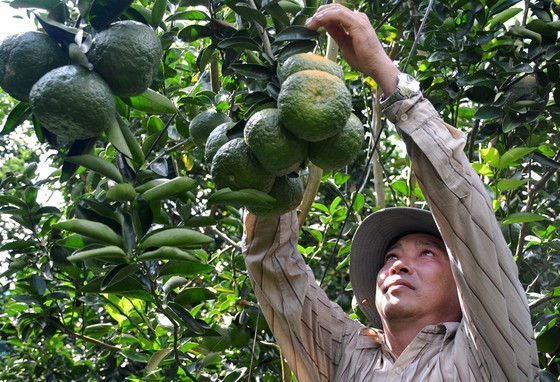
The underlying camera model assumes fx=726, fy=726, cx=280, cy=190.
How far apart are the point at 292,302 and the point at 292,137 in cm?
88

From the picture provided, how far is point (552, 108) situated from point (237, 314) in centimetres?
135

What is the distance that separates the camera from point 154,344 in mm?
2773

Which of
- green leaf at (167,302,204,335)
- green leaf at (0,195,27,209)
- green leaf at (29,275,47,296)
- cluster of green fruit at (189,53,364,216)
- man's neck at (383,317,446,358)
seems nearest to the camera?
cluster of green fruit at (189,53,364,216)

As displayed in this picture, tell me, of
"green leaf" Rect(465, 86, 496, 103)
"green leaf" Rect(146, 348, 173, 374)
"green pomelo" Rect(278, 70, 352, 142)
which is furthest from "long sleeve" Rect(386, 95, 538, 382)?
"green leaf" Rect(146, 348, 173, 374)

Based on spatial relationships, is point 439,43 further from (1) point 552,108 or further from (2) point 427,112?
(2) point 427,112

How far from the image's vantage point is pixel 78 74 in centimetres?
123

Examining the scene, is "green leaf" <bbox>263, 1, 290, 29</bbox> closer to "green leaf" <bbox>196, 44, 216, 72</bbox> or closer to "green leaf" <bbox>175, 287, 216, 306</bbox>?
"green leaf" <bbox>196, 44, 216, 72</bbox>

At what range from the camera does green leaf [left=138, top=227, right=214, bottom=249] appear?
1421mm

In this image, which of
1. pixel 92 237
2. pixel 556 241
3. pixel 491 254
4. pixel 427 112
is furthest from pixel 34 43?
pixel 556 241

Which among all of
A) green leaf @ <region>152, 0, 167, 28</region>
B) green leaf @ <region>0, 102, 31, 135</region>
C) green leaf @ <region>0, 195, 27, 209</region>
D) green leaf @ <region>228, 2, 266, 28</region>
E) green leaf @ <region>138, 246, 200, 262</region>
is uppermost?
green leaf @ <region>152, 0, 167, 28</region>

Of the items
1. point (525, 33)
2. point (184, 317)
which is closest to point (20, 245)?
point (184, 317)

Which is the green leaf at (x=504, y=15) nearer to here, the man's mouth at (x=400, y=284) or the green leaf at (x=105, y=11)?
the man's mouth at (x=400, y=284)

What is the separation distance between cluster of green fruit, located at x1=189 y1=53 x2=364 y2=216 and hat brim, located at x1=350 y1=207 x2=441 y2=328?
806 millimetres

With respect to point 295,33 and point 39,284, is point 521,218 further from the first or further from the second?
point 39,284
